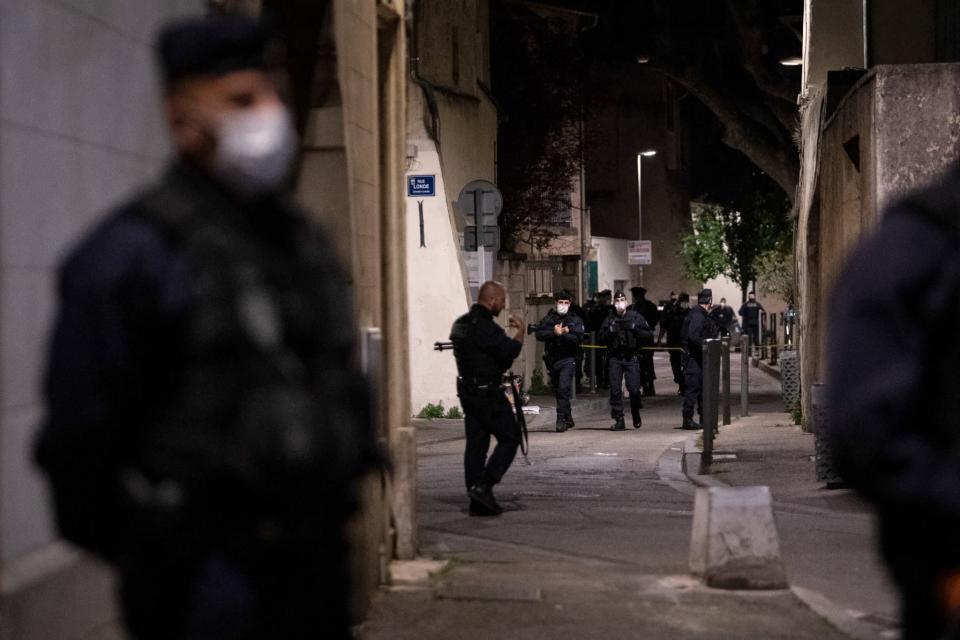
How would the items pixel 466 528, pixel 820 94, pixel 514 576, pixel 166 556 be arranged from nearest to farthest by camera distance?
pixel 166 556 → pixel 514 576 → pixel 466 528 → pixel 820 94

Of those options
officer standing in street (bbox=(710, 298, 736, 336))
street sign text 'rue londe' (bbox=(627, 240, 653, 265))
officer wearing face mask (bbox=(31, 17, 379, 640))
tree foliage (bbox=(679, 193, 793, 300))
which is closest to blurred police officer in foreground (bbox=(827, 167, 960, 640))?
officer wearing face mask (bbox=(31, 17, 379, 640))

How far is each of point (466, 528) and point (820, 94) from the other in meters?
9.65

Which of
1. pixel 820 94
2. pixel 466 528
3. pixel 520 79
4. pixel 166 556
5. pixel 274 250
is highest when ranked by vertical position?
pixel 520 79

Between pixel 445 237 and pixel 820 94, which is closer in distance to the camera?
pixel 820 94

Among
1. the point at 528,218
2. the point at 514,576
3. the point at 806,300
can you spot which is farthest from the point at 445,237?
the point at 514,576

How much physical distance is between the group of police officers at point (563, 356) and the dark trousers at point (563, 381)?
0.04ft

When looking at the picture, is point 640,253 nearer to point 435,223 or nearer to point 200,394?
point 435,223

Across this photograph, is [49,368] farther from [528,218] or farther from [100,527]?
[528,218]

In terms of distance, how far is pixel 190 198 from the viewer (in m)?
3.18

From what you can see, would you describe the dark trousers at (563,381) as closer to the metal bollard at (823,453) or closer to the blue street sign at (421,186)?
the blue street sign at (421,186)

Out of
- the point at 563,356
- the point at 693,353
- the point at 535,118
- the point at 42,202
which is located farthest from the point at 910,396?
the point at 535,118

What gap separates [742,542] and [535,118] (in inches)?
1114

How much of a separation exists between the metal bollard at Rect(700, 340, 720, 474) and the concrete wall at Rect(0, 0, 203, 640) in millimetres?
11301

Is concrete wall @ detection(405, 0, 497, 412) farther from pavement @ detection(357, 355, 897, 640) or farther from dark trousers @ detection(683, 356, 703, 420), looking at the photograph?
pavement @ detection(357, 355, 897, 640)
